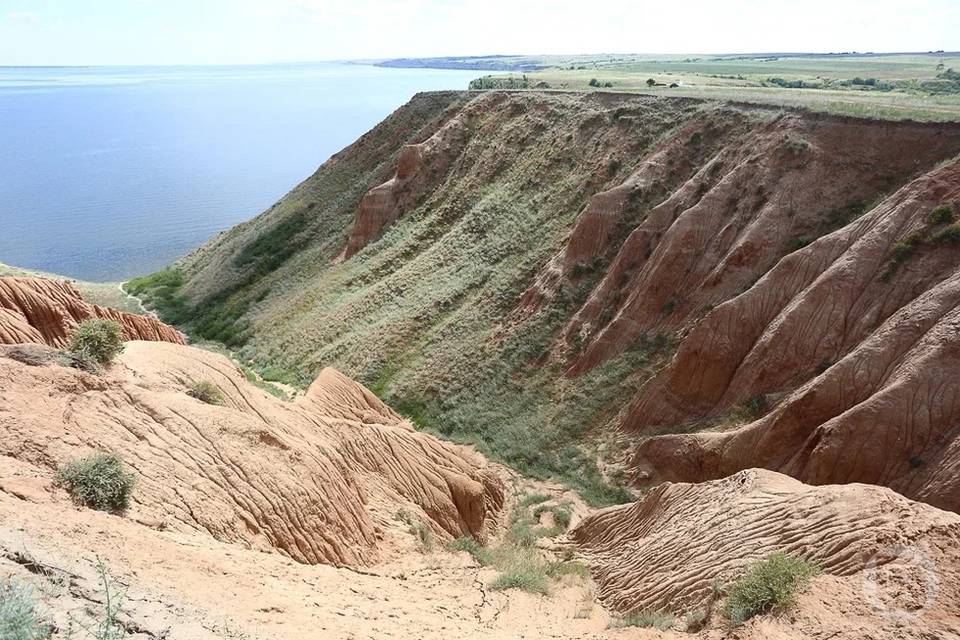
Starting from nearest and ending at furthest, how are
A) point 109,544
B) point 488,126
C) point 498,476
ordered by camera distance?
point 109,544
point 498,476
point 488,126

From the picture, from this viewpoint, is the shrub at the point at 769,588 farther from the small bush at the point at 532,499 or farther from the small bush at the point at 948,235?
the small bush at the point at 948,235

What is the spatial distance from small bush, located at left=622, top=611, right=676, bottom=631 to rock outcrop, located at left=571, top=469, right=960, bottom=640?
31 cm

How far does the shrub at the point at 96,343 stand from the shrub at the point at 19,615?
763 centimetres

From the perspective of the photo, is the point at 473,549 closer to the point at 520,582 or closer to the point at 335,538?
the point at 520,582

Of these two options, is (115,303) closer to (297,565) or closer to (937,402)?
(297,565)

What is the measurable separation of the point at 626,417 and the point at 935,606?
1281cm

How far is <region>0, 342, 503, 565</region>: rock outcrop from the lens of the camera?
10555mm

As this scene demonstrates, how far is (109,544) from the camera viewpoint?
839cm

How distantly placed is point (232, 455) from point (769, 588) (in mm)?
8853

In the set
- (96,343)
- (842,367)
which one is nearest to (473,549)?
(96,343)

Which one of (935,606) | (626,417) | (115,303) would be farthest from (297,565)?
(115,303)

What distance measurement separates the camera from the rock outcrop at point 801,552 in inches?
336

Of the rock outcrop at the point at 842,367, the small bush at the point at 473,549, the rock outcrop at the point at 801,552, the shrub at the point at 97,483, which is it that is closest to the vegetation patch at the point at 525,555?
the small bush at the point at 473,549

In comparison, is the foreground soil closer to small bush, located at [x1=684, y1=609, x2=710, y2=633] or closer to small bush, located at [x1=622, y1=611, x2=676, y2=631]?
small bush, located at [x1=684, y1=609, x2=710, y2=633]
